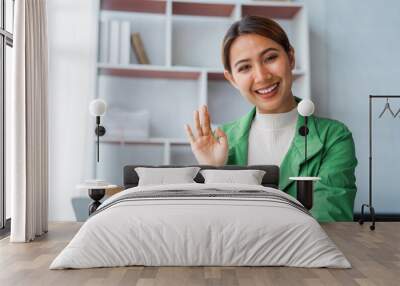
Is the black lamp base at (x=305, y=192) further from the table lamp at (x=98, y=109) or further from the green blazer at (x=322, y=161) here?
the table lamp at (x=98, y=109)

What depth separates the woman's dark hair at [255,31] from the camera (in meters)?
5.58

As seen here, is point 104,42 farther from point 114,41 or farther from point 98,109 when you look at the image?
point 98,109

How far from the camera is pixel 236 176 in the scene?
5.12 meters

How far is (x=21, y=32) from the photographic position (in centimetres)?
462

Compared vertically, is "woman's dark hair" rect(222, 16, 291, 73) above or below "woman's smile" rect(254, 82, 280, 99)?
above

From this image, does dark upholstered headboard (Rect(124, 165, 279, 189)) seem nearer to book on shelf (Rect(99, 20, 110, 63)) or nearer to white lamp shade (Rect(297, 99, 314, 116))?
white lamp shade (Rect(297, 99, 314, 116))

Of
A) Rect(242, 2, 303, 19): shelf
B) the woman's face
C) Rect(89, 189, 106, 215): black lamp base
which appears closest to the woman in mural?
the woman's face

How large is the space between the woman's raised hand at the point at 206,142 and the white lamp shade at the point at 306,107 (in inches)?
30.2

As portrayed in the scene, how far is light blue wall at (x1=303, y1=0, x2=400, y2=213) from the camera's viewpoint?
5.80 m

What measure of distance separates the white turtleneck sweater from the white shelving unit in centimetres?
24

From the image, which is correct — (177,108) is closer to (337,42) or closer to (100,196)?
(100,196)

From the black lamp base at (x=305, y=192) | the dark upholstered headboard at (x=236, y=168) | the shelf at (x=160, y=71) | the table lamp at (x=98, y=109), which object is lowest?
the black lamp base at (x=305, y=192)

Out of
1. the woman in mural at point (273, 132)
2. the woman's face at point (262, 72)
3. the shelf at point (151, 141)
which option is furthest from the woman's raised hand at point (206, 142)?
the woman's face at point (262, 72)

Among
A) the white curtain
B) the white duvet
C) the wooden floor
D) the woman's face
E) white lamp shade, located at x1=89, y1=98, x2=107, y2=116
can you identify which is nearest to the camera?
the wooden floor
